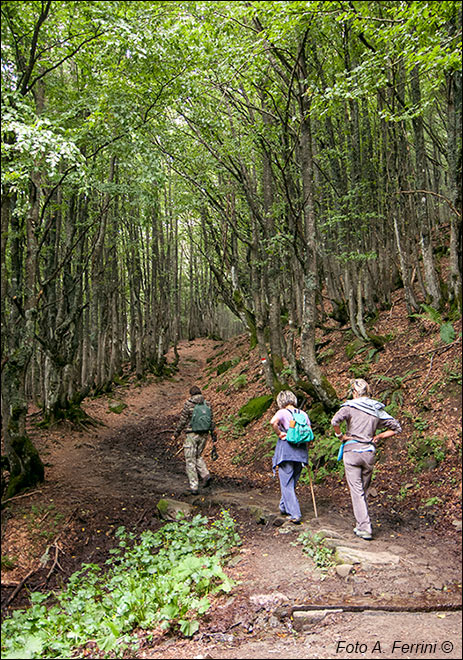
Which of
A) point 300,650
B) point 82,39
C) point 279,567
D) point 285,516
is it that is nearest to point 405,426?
point 285,516

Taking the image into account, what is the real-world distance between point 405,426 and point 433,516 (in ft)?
6.97

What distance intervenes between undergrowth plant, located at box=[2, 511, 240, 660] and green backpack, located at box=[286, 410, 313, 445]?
155 cm

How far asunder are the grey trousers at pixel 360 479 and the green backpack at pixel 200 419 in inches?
133

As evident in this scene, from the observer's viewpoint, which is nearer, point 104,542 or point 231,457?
point 104,542

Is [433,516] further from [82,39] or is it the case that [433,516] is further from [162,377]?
[162,377]

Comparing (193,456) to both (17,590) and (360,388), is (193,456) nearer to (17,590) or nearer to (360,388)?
(17,590)

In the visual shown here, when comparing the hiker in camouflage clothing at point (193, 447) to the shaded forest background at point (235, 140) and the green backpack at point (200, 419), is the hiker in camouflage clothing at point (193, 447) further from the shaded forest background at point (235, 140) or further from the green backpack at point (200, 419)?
the shaded forest background at point (235, 140)

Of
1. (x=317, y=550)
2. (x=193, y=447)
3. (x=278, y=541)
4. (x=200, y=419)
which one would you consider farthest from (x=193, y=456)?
(x=317, y=550)

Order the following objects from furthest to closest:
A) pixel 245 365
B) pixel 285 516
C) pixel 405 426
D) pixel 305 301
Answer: pixel 245 365
pixel 305 301
pixel 405 426
pixel 285 516

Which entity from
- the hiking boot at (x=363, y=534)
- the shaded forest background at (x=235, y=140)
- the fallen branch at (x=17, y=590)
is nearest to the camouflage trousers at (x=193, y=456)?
the shaded forest background at (x=235, y=140)

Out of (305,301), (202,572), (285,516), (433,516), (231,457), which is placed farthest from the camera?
(231,457)

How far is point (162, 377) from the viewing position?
2241cm

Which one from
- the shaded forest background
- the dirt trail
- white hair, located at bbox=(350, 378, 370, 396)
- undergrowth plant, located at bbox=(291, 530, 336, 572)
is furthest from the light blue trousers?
the shaded forest background

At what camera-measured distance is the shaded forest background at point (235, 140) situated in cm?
689
